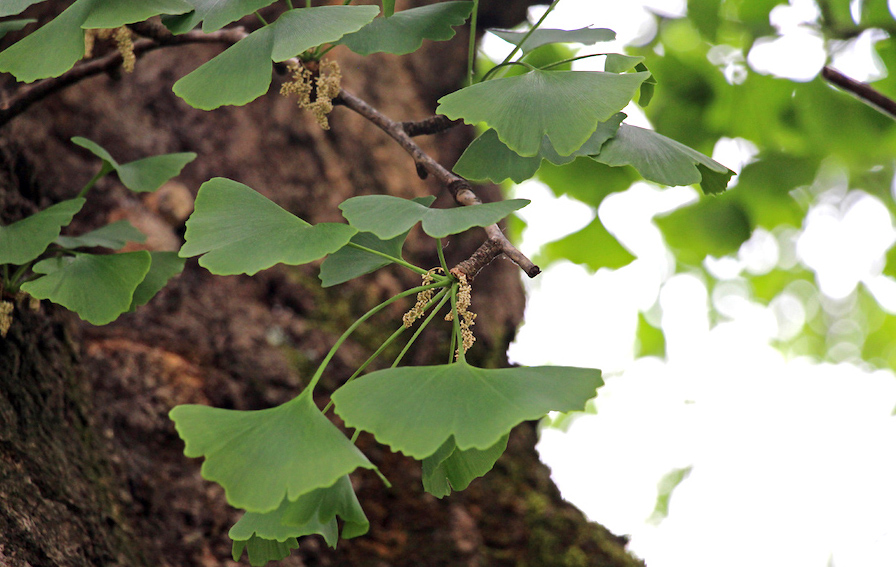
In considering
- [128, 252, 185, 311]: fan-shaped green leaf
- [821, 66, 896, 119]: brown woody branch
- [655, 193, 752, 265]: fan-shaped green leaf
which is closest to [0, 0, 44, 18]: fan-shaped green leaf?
[128, 252, 185, 311]: fan-shaped green leaf

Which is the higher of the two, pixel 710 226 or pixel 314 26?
pixel 314 26

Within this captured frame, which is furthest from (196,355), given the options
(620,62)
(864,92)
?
(864,92)

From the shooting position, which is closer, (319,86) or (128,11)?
(128,11)

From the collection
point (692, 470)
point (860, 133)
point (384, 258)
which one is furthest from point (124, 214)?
point (692, 470)

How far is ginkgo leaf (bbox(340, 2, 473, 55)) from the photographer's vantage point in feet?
2.10

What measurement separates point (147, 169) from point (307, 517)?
1.80ft

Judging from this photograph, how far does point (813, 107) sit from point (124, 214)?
5.39ft

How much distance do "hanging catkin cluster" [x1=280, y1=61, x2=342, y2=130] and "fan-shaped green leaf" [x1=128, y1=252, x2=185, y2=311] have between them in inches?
9.2

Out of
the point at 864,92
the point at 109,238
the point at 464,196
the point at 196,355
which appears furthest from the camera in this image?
the point at 196,355

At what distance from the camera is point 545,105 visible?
1.78 feet

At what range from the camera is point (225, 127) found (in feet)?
4.59

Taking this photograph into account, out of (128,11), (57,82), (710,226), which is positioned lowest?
(710,226)

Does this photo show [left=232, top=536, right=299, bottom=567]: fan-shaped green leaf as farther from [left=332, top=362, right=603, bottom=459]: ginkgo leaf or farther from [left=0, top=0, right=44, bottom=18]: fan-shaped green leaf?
[left=0, top=0, right=44, bottom=18]: fan-shaped green leaf

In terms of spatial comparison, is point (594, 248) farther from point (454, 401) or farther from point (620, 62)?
point (454, 401)
